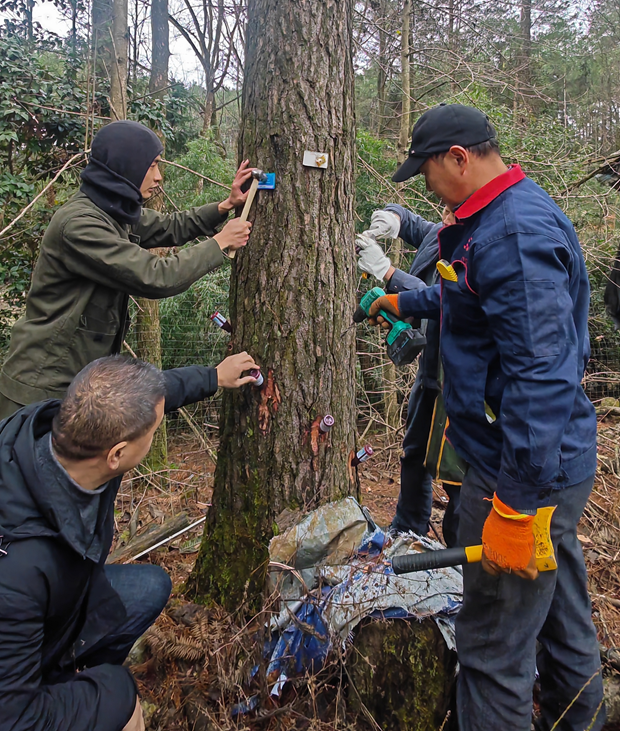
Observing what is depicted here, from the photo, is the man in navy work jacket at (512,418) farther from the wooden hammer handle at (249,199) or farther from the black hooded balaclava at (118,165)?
the black hooded balaclava at (118,165)

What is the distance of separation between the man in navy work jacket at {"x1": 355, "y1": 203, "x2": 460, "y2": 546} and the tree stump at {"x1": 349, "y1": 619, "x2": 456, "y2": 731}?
88 cm

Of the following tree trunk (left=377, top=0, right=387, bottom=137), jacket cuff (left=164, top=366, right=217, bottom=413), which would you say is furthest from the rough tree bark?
jacket cuff (left=164, top=366, right=217, bottom=413)

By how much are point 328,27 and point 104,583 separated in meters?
2.55

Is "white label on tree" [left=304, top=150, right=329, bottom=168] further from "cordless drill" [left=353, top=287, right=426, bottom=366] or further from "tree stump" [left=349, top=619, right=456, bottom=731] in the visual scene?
"tree stump" [left=349, top=619, right=456, bottom=731]

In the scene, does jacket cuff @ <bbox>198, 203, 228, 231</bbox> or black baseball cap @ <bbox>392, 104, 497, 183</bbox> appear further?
jacket cuff @ <bbox>198, 203, 228, 231</bbox>

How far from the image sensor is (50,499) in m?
1.42

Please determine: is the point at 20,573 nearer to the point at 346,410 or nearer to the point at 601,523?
the point at 346,410

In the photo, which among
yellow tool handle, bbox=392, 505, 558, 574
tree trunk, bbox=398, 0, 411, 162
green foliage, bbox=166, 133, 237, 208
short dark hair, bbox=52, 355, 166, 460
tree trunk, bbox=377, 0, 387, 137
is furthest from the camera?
green foliage, bbox=166, 133, 237, 208

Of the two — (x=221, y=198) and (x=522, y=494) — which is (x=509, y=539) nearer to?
(x=522, y=494)

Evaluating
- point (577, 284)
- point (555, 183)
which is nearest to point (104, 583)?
point (577, 284)

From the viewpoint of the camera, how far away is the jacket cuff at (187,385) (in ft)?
7.07

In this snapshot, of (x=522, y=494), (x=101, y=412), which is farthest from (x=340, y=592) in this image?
(x=101, y=412)

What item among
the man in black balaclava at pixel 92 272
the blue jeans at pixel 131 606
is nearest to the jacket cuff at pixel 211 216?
the man in black balaclava at pixel 92 272

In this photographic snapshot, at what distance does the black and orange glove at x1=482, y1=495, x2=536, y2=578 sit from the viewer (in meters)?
1.56
